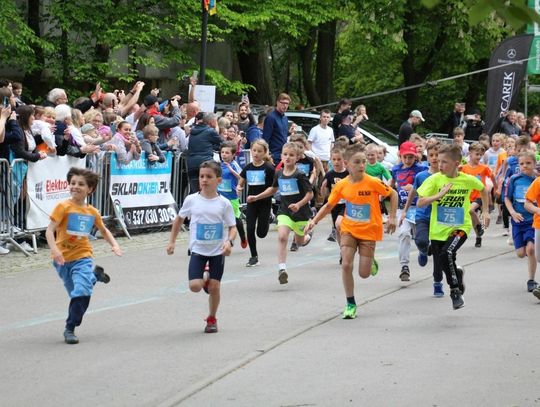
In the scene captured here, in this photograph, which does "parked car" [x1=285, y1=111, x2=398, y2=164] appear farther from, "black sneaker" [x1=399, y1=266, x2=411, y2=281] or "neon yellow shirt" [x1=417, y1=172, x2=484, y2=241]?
"neon yellow shirt" [x1=417, y1=172, x2=484, y2=241]

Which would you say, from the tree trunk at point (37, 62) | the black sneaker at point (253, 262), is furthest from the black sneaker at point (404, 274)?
the tree trunk at point (37, 62)

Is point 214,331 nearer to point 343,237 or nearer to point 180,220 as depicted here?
point 180,220

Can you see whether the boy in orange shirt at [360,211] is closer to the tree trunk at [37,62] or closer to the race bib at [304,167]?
the race bib at [304,167]

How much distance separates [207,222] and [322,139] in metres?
12.9

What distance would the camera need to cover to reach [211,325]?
1048 cm

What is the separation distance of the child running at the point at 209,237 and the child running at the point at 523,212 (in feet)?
12.6

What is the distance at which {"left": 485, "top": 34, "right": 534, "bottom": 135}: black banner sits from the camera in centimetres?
3058

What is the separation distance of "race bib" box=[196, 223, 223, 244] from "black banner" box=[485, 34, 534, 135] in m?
→ 20.7

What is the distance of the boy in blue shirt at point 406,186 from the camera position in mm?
14094

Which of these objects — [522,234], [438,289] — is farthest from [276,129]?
[438,289]

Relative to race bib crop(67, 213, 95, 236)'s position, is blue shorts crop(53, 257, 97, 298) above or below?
below

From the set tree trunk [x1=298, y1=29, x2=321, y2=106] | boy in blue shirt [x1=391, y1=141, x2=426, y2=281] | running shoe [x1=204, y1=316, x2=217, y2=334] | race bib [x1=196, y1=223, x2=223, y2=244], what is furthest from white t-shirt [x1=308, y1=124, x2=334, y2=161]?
running shoe [x1=204, y1=316, x2=217, y2=334]

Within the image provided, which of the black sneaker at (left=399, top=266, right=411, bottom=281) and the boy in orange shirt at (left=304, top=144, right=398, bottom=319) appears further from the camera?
the black sneaker at (left=399, top=266, right=411, bottom=281)

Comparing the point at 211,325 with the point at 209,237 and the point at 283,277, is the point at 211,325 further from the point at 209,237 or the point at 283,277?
the point at 283,277
